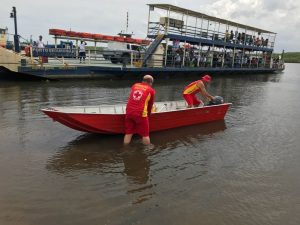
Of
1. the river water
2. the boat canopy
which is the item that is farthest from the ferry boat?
the river water

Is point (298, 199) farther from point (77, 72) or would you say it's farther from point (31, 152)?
point (77, 72)

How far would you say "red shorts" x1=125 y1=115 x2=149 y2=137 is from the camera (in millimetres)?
7586

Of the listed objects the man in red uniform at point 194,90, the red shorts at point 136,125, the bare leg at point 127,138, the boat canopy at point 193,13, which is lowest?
the bare leg at point 127,138

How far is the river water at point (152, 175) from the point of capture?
4.87 metres

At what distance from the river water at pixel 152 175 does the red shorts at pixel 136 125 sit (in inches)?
15.6

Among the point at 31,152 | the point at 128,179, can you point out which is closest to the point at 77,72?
the point at 31,152

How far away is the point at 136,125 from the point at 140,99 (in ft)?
2.61

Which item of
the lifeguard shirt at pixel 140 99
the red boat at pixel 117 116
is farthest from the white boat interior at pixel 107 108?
the lifeguard shirt at pixel 140 99

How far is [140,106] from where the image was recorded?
7.38 meters

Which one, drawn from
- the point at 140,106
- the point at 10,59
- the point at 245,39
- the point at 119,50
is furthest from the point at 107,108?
the point at 245,39

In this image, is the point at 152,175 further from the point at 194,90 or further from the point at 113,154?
the point at 194,90

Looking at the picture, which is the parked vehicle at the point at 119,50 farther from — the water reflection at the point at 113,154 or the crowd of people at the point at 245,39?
the water reflection at the point at 113,154

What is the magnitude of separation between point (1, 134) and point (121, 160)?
3.62 m

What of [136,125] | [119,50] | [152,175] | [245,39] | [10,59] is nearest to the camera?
[152,175]
